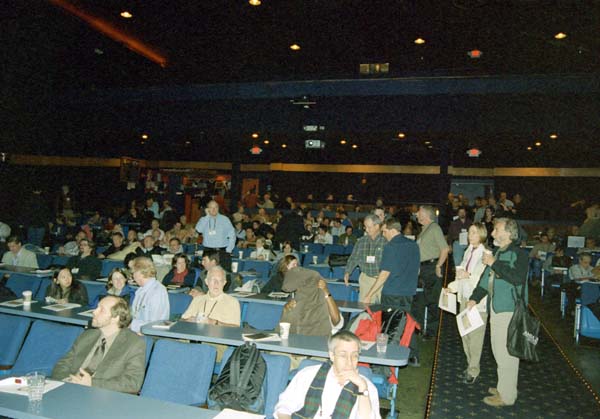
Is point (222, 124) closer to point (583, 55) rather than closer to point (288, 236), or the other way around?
point (288, 236)

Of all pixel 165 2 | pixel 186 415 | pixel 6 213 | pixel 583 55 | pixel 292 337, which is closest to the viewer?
pixel 186 415

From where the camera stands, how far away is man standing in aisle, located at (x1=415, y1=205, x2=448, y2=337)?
6246 mm

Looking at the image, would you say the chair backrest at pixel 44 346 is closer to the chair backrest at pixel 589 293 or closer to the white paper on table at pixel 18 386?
the white paper on table at pixel 18 386

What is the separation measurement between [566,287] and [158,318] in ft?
21.7

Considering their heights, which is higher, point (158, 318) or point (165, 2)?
point (165, 2)

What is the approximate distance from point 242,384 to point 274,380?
10.1 inches

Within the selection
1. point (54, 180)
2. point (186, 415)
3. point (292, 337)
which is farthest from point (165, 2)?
point (54, 180)

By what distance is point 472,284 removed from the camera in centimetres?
496

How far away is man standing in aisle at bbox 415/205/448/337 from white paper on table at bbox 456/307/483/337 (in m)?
1.58

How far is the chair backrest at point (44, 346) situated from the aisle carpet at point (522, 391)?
10.00 ft

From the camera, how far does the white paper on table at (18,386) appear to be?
2.77 m

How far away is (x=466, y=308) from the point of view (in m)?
4.73

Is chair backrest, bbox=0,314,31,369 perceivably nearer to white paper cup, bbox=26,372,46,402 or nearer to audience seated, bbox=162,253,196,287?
white paper cup, bbox=26,372,46,402

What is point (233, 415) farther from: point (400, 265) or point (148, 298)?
point (400, 265)
